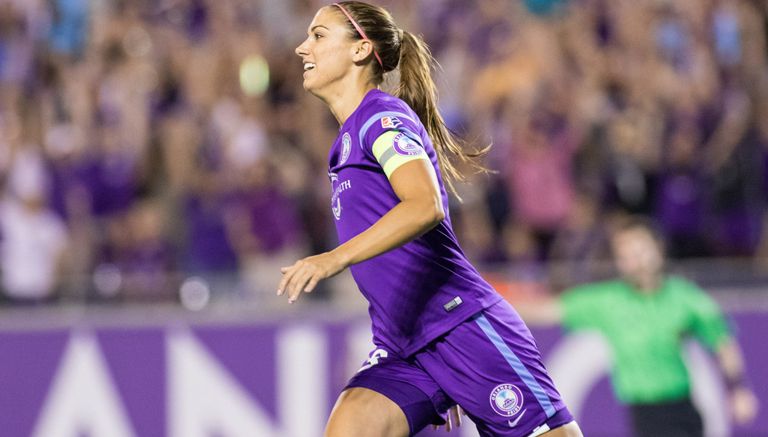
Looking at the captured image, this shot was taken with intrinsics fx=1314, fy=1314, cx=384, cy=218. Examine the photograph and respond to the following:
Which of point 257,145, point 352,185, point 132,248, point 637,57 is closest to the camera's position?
point 352,185

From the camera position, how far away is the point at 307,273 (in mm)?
4027

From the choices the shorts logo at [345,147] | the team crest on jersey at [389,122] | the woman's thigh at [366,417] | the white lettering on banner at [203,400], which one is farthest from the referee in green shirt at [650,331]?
the team crest on jersey at [389,122]

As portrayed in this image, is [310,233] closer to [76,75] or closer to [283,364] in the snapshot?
[283,364]

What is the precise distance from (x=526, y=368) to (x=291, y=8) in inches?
298

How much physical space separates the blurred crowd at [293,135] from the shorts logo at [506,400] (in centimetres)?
470

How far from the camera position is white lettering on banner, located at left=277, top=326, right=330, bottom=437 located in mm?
10062

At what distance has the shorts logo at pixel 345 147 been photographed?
470 cm

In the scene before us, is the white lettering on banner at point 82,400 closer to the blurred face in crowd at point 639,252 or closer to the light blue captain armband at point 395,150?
the blurred face in crowd at point 639,252

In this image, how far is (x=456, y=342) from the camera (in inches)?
190

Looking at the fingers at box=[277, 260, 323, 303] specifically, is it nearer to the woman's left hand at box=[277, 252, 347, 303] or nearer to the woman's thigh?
the woman's left hand at box=[277, 252, 347, 303]

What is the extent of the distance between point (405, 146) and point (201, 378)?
613 centimetres

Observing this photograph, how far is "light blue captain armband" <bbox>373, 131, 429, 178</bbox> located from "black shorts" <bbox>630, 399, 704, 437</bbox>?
155 inches

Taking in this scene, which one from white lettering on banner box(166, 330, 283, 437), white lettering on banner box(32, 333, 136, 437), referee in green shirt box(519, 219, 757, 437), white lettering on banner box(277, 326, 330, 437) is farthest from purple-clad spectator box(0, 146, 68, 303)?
referee in green shirt box(519, 219, 757, 437)

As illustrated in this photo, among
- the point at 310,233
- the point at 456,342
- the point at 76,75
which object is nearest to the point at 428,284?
the point at 456,342
